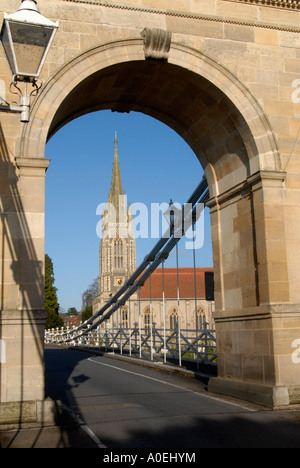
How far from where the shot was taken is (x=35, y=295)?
735 cm

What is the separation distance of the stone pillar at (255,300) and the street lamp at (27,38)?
4890mm

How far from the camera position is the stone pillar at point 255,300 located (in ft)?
26.7

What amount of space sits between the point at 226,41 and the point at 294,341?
5480 mm

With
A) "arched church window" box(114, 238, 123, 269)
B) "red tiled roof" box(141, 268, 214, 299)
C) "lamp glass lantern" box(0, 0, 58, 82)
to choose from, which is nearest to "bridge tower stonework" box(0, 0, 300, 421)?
"lamp glass lantern" box(0, 0, 58, 82)

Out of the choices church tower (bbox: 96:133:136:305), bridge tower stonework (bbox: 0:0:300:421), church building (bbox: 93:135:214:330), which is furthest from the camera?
church tower (bbox: 96:133:136:305)

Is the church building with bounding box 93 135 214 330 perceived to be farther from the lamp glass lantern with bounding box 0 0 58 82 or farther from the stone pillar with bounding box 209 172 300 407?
the lamp glass lantern with bounding box 0 0 58 82

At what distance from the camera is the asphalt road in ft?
19.0

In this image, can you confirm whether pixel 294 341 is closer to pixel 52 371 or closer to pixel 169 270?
pixel 52 371

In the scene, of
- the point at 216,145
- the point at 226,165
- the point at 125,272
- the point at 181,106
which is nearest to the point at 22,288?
the point at 226,165

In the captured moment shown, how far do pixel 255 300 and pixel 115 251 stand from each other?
253ft

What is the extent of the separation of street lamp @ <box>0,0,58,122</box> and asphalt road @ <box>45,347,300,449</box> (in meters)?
4.12

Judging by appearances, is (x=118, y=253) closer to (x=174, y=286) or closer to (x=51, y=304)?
(x=174, y=286)

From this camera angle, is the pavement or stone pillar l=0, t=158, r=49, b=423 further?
stone pillar l=0, t=158, r=49, b=423
